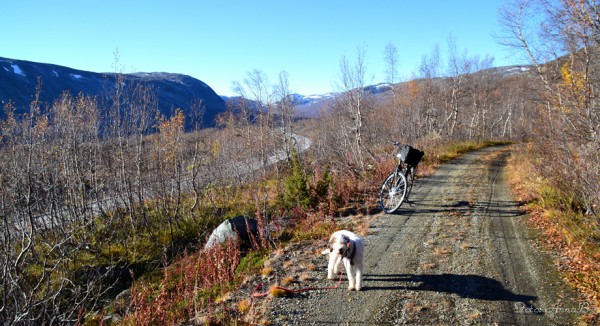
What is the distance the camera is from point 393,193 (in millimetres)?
8047

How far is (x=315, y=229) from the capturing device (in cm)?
716

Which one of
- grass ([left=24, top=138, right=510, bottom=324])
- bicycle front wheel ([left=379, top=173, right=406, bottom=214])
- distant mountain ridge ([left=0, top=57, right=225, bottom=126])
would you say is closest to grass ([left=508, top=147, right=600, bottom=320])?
grass ([left=24, top=138, right=510, bottom=324])

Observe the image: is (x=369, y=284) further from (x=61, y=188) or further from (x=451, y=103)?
(x=451, y=103)

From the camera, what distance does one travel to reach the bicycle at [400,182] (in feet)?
24.9

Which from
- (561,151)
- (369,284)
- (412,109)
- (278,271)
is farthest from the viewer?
(412,109)

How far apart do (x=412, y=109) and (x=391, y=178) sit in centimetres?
2017

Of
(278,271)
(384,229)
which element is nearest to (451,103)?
(384,229)

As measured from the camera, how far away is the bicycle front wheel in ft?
25.9

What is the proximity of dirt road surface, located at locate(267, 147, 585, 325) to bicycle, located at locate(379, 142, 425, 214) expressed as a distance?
387 millimetres

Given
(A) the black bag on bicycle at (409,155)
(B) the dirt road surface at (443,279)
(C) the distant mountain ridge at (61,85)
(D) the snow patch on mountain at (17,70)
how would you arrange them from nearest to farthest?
1. (B) the dirt road surface at (443,279)
2. (A) the black bag on bicycle at (409,155)
3. (C) the distant mountain ridge at (61,85)
4. (D) the snow patch on mountain at (17,70)

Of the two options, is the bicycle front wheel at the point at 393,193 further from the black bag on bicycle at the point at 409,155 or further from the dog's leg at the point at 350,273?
the dog's leg at the point at 350,273

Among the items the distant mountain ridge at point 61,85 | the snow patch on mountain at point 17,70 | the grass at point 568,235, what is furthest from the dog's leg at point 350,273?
the snow patch on mountain at point 17,70

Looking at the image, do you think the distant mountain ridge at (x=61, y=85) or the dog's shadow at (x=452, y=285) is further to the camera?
the distant mountain ridge at (x=61, y=85)

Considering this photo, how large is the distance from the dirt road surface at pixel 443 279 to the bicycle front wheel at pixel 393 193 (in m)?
0.32
